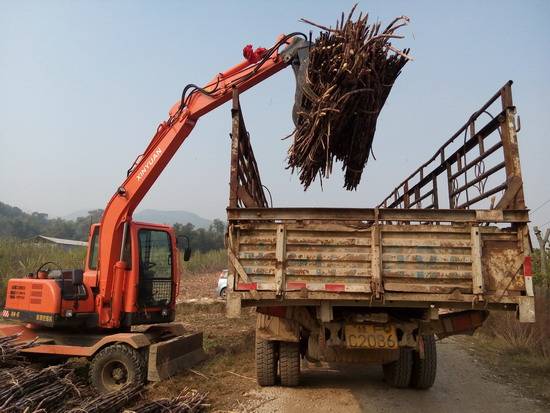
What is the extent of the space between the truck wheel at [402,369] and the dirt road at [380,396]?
4.0 inches

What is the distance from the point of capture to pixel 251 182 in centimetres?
549

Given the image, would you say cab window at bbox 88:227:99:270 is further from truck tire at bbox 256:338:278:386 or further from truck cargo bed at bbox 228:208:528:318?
truck cargo bed at bbox 228:208:528:318

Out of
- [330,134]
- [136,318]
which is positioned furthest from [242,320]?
[330,134]

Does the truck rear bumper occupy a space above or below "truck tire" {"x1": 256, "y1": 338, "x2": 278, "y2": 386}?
above

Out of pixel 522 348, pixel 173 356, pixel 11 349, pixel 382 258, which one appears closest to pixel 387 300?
pixel 382 258

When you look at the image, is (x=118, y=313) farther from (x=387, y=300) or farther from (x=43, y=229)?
(x=43, y=229)

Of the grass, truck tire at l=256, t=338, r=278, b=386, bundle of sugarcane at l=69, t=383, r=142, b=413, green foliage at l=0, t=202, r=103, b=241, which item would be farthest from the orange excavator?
green foliage at l=0, t=202, r=103, b=241

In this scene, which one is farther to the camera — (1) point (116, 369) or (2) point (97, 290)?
(2) point (97, 290)

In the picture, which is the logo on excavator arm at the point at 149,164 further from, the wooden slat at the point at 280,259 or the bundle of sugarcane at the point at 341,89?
the wooden slat at the point at 280,259

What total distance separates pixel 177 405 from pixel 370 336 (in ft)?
7.14

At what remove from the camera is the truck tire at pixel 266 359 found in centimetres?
541

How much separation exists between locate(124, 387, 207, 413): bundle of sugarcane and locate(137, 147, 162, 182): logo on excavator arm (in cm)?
311

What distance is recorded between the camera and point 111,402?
4.80 metres

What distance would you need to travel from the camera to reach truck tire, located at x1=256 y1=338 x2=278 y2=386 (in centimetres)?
541
